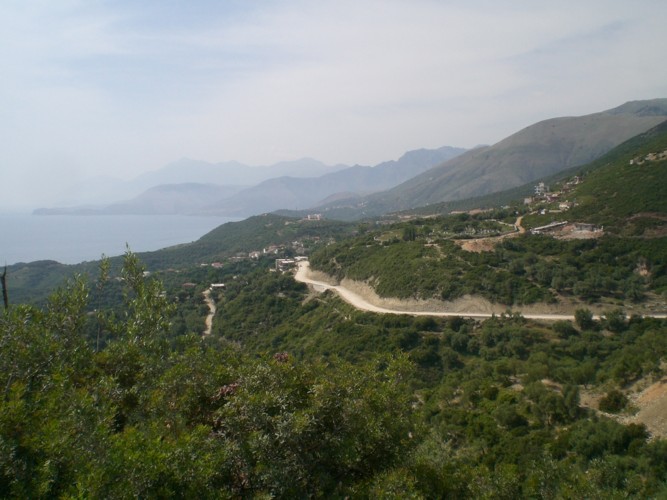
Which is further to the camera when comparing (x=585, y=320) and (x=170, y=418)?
(x=585, y=320)

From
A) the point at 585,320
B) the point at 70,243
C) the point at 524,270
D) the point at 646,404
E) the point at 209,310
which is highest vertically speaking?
the point at 70,243

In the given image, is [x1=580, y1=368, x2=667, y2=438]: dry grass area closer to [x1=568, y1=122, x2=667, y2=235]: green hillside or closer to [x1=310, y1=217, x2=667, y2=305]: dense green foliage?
[x1=310, y1=217, x2=667, y2=305]: dense green foliage

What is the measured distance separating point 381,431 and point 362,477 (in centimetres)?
71

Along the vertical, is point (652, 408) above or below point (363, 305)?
below

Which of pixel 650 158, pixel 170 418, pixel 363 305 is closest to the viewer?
pixel 170 418

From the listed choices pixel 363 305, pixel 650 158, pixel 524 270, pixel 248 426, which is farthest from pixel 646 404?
pixel 650 158

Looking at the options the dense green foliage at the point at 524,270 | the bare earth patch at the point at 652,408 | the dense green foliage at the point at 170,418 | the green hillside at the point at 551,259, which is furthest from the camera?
the green hillside at the point at 551,259

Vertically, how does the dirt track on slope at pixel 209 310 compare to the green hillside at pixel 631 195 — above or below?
below

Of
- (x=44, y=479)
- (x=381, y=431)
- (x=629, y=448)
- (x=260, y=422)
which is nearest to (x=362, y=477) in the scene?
(x=381, y=431)

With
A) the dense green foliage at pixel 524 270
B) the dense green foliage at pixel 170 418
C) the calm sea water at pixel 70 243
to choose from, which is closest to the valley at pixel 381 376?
the dense green foliage at pixel 170 418

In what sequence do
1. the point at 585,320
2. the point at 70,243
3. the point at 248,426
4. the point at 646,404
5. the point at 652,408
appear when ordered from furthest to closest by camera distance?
the point at 70,243, the point at 585,320, the point at 646,404, the point at 652,408, the point at 248,426

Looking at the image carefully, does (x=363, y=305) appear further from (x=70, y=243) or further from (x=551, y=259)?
(x=70, y=243)

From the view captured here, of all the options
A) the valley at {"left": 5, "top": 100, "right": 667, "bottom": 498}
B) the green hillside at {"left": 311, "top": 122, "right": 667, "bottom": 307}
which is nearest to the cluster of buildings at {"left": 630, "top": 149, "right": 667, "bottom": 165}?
the green hillside at {"left": 311, "top": 122, "right": 667, "bottom": 307}

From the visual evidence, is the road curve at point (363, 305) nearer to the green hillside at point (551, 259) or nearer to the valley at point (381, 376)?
the valley at point (381, 376)
